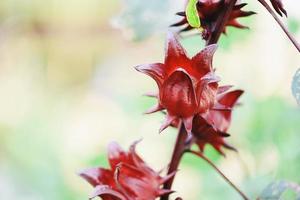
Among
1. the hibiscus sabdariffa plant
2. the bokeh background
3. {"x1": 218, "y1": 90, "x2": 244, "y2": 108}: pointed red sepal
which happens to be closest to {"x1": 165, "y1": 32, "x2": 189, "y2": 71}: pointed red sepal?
the hibiscus sabdariffa plant

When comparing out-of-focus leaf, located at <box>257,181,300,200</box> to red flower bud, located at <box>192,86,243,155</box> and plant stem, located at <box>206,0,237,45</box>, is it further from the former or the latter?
plant stem, located at <box>206,0,237,45</box>

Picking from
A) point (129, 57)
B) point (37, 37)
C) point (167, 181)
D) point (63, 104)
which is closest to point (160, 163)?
point (63, 104)

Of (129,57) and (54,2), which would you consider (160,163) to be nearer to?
(129,57)

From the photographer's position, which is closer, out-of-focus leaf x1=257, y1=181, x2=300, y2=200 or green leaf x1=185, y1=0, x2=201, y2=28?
green leaf x1=185, y1=0, x2=201, y2=28

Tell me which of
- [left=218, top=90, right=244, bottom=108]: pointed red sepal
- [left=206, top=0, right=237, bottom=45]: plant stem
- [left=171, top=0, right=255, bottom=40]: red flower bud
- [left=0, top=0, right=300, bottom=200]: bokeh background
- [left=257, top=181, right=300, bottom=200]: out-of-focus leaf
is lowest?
[left=257, top=181, right=300, bottom=200]: out-of-focus leaf

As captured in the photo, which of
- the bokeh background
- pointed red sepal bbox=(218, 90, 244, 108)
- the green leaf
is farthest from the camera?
the bokeh background

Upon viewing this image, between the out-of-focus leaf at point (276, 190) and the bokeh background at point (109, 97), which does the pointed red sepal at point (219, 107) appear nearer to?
the out-of-focus leaf at point (276, 190)

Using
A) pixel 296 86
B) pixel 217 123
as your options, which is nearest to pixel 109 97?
pixel 217 123
